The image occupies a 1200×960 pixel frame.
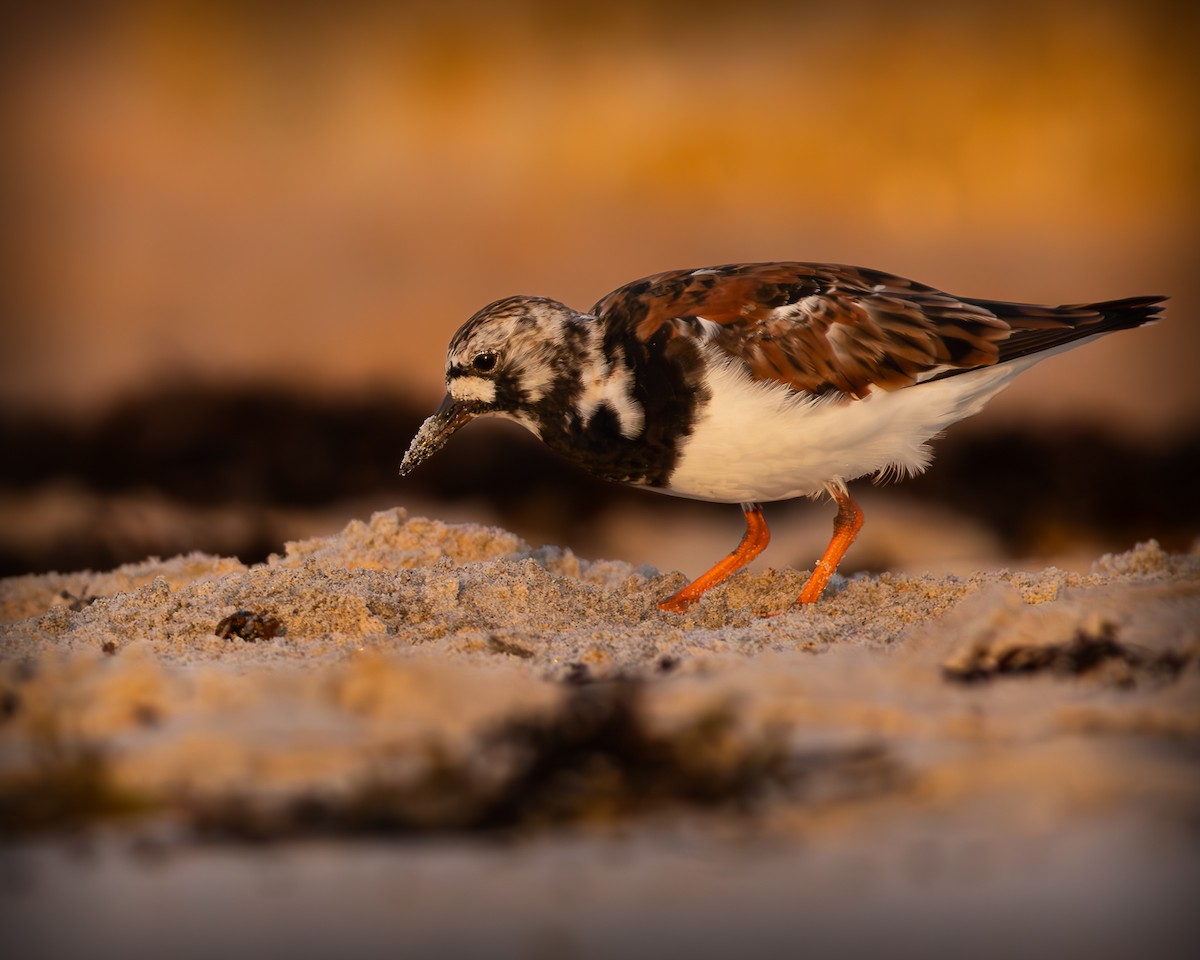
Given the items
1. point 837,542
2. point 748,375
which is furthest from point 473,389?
point 837,542

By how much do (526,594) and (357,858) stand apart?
2.14 m

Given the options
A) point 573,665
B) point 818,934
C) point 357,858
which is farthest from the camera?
point 573,665

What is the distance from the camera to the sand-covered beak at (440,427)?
437cm

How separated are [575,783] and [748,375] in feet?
6.84

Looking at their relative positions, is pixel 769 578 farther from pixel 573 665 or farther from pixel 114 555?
pixel 114 555

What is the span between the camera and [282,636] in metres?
3.78

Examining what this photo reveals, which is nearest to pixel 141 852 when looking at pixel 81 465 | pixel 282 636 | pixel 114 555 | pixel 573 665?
pixel 573 665

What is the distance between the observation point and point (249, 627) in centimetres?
378

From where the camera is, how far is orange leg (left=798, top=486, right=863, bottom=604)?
14.4 feet

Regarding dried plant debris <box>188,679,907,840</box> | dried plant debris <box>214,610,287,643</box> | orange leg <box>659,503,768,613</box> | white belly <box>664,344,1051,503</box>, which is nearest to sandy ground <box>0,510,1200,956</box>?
dried plant debris <box>188,679,907,840</box>

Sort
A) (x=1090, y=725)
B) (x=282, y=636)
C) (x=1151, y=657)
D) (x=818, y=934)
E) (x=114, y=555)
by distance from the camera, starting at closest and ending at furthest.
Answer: (x=818, y=934) < (x=1090, y=725) < (x=1151, y=657) < (x=282, y=636) < (x=114, y=555)

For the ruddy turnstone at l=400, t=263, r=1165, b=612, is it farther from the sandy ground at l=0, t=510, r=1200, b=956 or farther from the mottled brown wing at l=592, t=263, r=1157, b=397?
the sandy ground at l=0, t=510, r=1200, b=956

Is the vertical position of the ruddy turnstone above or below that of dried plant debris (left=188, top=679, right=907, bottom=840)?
above

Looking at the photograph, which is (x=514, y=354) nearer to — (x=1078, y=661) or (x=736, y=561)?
(x=736, y=561)
